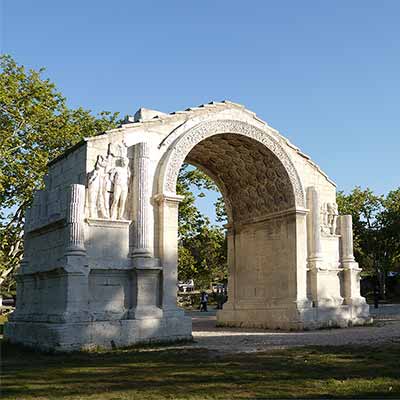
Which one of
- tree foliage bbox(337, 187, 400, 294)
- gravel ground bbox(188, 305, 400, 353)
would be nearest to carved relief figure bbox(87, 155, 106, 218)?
gravel ground bbox(188, 305, 400, 353)

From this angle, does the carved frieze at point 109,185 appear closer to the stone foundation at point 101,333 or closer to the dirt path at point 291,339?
the stone foundation at point 101,333

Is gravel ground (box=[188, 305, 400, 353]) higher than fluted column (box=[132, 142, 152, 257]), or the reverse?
fluted column (box=[132, 142, 152, 257])

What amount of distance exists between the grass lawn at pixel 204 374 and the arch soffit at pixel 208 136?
16.4ft

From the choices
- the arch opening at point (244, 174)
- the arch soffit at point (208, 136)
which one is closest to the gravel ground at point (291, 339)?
the arch soffit at point (208, 136)

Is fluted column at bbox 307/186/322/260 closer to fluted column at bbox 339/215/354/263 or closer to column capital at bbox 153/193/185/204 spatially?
fluted column at bbox 339/215/354/263

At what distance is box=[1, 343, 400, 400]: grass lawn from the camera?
712cm

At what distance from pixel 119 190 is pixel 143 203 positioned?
2.38 feet

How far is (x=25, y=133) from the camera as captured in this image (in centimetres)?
2434

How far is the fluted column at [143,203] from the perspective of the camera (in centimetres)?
1381

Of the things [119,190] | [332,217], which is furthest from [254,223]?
[119,190]

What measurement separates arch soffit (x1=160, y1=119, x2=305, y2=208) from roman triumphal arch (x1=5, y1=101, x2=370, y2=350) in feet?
0.12

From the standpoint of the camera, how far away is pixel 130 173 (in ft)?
46.8

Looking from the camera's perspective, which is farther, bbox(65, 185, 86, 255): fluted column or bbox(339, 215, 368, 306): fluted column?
bbox(339, 215, 368, 306): fluted column

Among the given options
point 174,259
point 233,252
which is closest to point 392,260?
point 233,252
